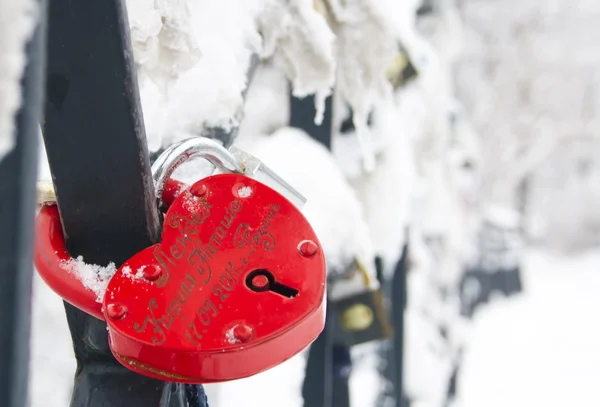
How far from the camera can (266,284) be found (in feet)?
0.87

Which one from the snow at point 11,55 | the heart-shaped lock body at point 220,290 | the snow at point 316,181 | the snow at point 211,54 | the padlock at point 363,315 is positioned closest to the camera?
the snow at point 11,55

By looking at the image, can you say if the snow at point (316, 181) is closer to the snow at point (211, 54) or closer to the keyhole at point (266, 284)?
the snow at point (211, 54)

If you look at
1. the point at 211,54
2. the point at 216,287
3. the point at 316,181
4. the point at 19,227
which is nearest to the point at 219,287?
the point at 216,287

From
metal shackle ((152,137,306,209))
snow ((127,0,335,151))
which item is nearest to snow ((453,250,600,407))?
snow ((127,0,335,151))

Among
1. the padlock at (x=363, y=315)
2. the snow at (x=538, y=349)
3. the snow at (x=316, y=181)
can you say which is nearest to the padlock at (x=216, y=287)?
the snow at (x=316, y=181)

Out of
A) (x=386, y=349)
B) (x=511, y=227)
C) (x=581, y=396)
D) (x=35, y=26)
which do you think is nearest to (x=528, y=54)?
(x=511, y=227)

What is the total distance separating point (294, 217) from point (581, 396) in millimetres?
3404

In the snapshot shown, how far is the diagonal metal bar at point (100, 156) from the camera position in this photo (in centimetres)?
22

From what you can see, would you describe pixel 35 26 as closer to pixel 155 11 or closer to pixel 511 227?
pixel 155 11

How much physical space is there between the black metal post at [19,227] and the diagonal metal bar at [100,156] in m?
0.08

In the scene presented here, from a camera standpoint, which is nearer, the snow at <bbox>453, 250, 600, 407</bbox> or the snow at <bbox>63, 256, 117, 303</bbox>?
the snow at <bbox>63, 256, 117, 303</bbox>

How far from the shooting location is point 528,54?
677 centimetres

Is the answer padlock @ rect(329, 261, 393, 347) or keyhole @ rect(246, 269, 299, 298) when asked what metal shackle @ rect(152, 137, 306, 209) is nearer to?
keyhole @ rect(246, 269, 299, 298)

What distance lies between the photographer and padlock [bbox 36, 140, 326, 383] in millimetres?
244
